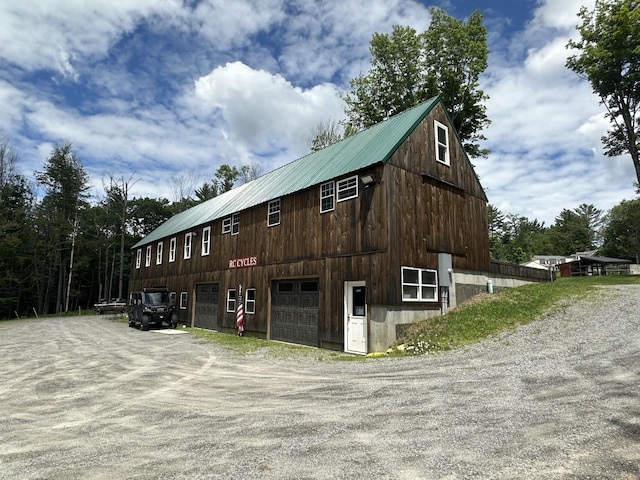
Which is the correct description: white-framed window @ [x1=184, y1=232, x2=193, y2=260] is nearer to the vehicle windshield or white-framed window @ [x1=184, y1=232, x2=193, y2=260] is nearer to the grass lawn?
the vehicle windshield

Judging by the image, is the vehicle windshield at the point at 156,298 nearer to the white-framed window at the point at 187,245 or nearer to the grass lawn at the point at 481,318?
the white-framed window at the point at 187,245

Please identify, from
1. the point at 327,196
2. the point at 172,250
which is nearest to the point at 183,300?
the point at 172,250

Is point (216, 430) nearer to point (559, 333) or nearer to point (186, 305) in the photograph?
point (559, 333)

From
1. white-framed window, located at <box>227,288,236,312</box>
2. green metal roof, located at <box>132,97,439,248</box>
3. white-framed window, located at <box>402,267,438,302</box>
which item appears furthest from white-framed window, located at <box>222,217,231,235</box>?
white-framed window, located at <box>402,267,438,302</box>

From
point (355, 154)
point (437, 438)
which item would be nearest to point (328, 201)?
point (355, 154)

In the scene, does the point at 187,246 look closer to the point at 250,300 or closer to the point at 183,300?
the point at 183,300

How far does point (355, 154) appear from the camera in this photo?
16.0 meters

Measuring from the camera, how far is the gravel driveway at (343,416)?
4.35m

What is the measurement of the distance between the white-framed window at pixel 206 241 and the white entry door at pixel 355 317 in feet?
42.8

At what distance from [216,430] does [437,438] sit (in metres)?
3.16

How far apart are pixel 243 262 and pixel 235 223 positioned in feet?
8.96

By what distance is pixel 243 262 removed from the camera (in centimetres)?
2048

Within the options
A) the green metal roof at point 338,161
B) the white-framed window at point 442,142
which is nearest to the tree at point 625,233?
the white-framed window at point 442,142

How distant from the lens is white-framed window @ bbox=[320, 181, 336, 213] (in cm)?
1555
